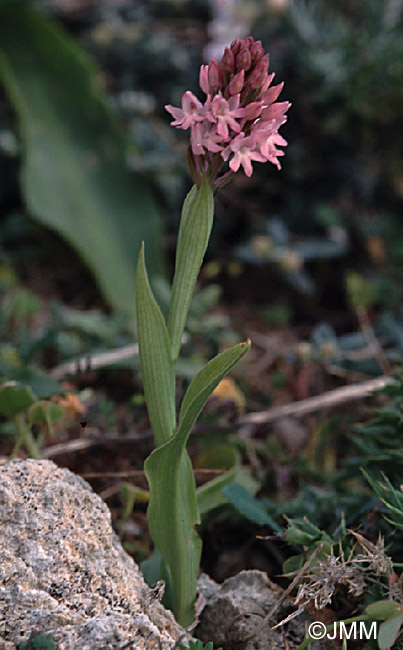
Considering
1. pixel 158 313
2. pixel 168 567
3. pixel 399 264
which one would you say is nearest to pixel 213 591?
pixel 168 567

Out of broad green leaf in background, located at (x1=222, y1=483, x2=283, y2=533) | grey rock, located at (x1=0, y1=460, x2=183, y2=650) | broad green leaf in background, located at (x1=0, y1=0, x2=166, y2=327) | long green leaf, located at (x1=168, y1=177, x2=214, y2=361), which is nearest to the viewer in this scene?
grey rock, located at (x1=0, y1=460, x2=183, y2=650)

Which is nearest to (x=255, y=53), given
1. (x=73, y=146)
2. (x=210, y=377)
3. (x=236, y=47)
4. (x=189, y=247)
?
(x=236, y=47)

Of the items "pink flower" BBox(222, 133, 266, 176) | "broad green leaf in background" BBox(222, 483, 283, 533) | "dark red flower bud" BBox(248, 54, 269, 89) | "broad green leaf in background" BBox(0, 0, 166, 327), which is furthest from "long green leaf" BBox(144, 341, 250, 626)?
"broad green leaf in background" BBox(0, 0, 166, 327)

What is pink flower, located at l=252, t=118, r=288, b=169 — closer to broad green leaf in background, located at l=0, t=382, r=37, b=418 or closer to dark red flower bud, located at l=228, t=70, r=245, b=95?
dark red flower bud, located at l=228, t=70, r=245, b=95

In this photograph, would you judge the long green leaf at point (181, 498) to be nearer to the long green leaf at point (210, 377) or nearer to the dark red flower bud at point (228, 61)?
the long green leaf at point (210, 377)

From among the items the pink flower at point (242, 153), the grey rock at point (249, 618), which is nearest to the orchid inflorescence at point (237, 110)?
the pink flower at point (242, 153)

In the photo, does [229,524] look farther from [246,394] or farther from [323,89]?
[323,89]

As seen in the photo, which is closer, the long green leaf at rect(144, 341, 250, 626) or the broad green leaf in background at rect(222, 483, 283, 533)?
the long green leaf at rect(144, 341, 250, 626)
